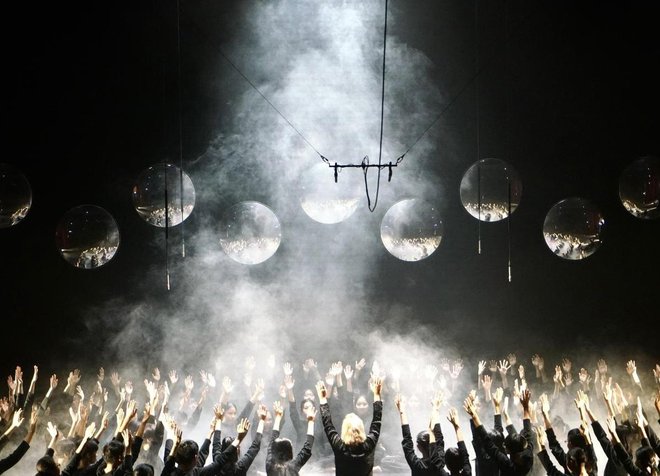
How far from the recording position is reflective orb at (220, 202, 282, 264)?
22.5ft

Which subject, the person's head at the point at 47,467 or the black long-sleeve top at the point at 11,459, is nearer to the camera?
the person's head at the point at 47,467

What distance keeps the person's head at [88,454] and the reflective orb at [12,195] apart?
294cm

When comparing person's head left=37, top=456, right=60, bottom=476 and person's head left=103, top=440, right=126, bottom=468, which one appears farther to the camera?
person's head left=103, top=440, right=126, bottom=468

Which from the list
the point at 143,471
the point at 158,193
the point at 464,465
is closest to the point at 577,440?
the point at 464,465

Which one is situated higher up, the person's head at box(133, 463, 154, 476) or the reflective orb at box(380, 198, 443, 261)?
the reflective orb at box(380, 198, 443, 261)

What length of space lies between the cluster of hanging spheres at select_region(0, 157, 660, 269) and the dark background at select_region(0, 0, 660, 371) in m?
2.49

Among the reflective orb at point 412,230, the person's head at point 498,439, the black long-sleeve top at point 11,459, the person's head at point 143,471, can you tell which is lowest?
the black long-sleeve top at point 11,459

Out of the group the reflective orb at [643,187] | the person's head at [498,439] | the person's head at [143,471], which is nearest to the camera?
the person's head at [143,471]

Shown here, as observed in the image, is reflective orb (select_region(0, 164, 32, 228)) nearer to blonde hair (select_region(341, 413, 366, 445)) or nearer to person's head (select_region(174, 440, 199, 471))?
person's head (select_region(174, 440, 199, 471))

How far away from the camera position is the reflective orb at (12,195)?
641 centimetres

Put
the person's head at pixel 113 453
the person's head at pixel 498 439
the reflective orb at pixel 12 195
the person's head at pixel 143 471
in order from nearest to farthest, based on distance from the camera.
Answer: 1. the person's head at pixel 143 471
2. the person's head at pixel 113 453
3. the person's head at pixel 498 439
4. the reflective orb at pixel 12 195

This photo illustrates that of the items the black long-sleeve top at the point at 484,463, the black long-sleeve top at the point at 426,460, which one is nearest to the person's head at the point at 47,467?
the black long-sleeve top at the point at 426,460

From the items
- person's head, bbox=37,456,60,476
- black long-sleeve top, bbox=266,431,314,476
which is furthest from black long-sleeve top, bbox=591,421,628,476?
person's head, bbox=37,456,60,476

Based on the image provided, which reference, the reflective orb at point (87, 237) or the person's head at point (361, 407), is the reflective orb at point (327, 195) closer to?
the person's head at point (361, 407)
